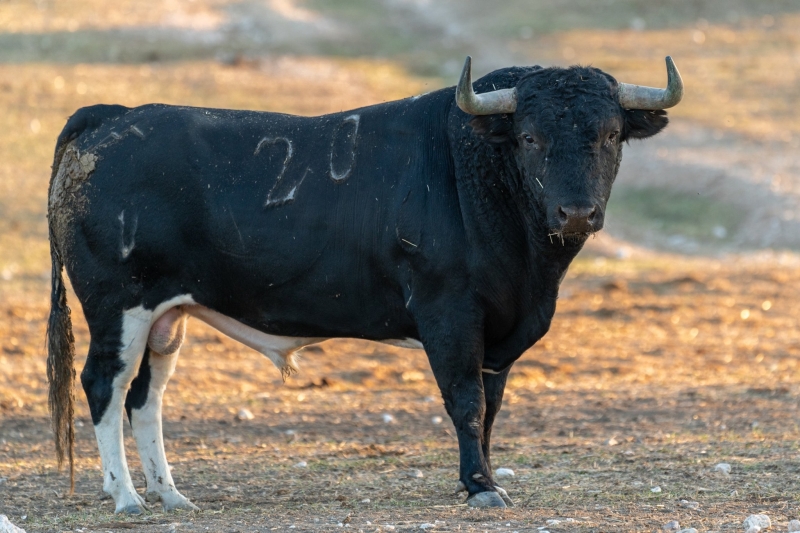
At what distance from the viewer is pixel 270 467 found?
8555 millimetres

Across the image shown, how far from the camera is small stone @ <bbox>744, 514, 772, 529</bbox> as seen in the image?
20.2 ft

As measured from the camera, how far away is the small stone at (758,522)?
6.16 metres

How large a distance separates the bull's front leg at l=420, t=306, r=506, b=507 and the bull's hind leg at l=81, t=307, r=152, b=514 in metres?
1.82

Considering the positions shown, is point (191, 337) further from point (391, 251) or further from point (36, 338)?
point (391, 251)

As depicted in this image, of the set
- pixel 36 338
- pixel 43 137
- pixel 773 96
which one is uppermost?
pixel 773 96

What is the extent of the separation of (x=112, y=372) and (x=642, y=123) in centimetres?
357

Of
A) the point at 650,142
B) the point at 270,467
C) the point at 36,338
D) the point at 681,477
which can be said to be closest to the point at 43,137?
the point at 36,338

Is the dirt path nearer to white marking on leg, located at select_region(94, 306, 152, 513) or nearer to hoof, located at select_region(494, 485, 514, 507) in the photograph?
hoof, located at select_region(494, 485, 514, 507)

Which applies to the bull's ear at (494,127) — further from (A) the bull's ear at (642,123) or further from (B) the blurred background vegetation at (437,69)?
(B) the blurred background vegetation at (437,69)

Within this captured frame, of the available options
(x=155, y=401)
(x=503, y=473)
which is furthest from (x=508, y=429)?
(x=155, y=401)

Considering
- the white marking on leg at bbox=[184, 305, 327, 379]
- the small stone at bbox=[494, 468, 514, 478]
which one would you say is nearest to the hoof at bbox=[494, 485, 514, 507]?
the small stone at bbox=[494, 468, 514, 478]

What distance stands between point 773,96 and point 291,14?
16.4 meters

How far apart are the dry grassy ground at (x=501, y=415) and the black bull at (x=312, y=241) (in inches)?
23.1

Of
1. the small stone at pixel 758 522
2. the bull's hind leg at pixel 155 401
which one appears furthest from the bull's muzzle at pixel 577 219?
the bull's hind leg at pixel 155 401
